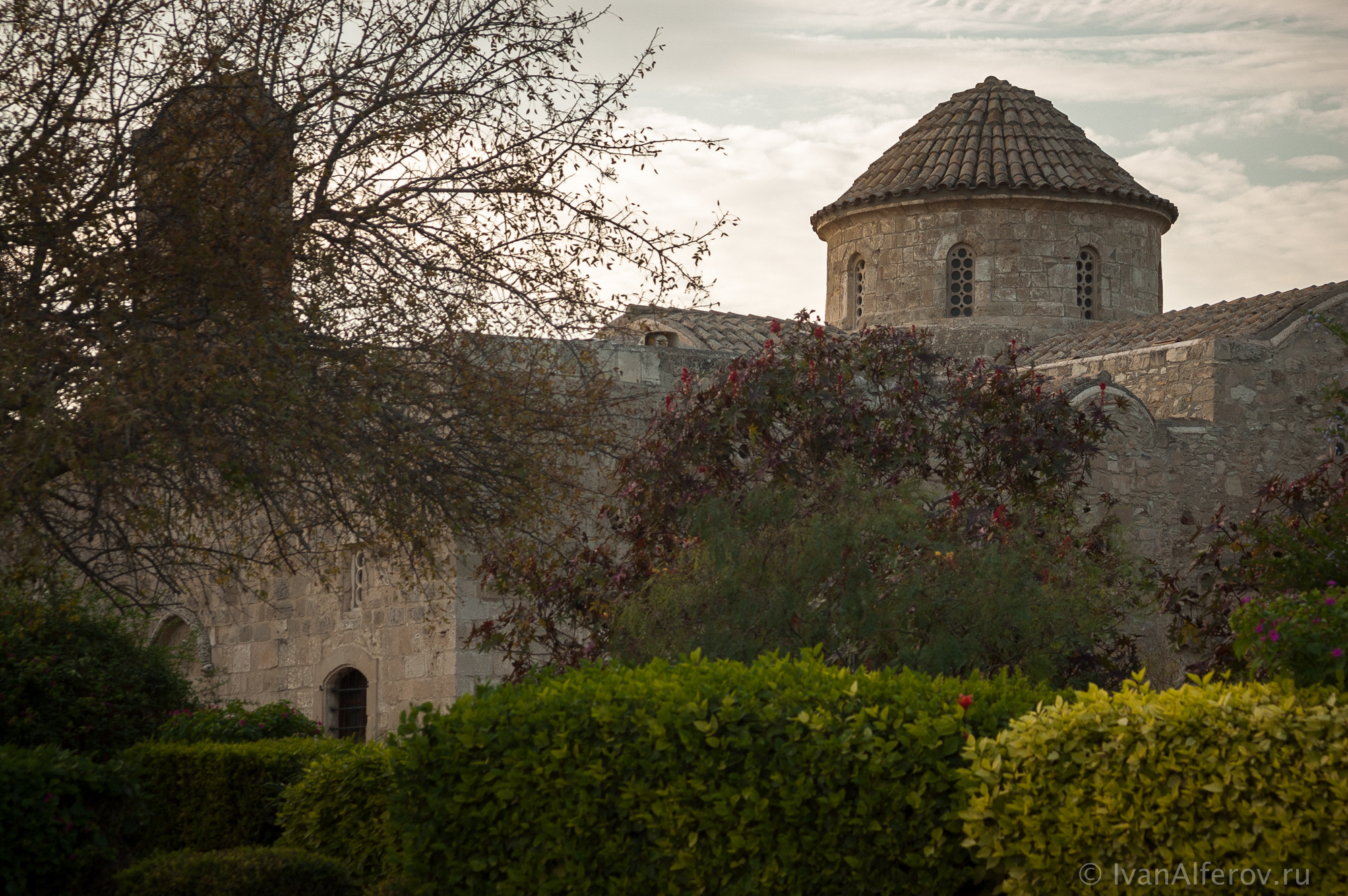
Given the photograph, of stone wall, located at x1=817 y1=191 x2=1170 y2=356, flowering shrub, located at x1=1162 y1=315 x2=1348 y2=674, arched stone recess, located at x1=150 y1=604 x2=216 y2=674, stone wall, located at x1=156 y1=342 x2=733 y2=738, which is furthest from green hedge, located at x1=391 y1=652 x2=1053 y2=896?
stone wall, located at x1=817 y1=191 x2=1170 y2=356

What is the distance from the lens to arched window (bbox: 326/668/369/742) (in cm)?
1211

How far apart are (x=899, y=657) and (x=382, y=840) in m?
2.78

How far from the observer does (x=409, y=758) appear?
5902 mm

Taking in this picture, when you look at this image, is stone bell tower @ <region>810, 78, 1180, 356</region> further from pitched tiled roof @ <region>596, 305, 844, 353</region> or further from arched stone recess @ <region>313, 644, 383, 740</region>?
arched stone recess @ <region>313, 644, 383, 740</region>

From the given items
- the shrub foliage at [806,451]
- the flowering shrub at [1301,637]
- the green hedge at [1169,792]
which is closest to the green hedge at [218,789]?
the shrub foliage at [806,451]

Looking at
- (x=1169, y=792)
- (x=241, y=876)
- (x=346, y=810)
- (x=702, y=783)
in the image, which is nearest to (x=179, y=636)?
(x=346, y=810)

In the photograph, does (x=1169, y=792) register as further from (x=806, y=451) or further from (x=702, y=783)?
(x=806, y=451)

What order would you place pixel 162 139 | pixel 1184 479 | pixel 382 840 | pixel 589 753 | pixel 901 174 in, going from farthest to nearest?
pixel 901 174
pixel 1184 479
pixel 382 840
pixel 162 139
pixel 589 753

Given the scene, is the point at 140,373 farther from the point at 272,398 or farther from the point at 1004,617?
the point at 1004,617

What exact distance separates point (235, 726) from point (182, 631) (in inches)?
262

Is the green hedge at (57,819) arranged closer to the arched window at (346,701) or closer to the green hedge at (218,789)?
the green hedge at (218,789)

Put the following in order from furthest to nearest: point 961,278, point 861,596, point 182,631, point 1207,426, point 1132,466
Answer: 1. point 961,278
2. point 182,631
3. point 1207,426
4. point 1132,466
5. point 861,596

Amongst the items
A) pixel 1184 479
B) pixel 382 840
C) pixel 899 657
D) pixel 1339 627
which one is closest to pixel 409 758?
pixel 382 840

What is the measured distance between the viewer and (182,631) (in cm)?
1579
